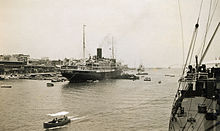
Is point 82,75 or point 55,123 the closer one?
point 55,123

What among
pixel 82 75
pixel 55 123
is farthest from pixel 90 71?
pixel 55 123

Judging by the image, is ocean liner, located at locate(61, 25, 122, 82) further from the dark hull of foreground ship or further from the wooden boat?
the wooden boat

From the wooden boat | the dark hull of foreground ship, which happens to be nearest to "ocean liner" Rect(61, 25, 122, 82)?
the dark hull of foreground ship

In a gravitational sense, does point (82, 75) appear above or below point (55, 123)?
above

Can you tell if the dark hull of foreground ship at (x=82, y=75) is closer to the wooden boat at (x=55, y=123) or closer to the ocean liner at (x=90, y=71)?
the ocean liner at (x=90, y=71)

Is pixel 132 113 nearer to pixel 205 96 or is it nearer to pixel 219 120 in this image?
pixel 205 96

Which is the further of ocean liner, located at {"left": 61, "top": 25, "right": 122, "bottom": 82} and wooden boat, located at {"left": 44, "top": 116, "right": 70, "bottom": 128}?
ocean liner, located at {"left": 61, "top": 25, "right": 122, "bottom": 82}

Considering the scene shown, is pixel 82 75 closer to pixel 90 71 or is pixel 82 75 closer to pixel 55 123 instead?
pixel 90 71

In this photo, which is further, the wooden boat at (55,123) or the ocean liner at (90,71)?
the ocean liner at (90,71)

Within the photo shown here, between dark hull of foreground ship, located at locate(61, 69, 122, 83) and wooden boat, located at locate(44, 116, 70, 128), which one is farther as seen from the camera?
dark hull of foreground ship, located at locate(61, 69, 122, 83)

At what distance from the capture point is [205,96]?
6914 mm

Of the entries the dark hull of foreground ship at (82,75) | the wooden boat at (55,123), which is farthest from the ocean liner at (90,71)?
the wooden boat at (55,123)

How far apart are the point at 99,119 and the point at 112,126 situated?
67.1 inches

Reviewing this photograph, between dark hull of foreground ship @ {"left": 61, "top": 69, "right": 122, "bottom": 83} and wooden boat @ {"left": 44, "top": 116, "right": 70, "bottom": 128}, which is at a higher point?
dark hull of foreground ship @ {"left": 61, "top": 69, "right": 122, "bottom": 83}
